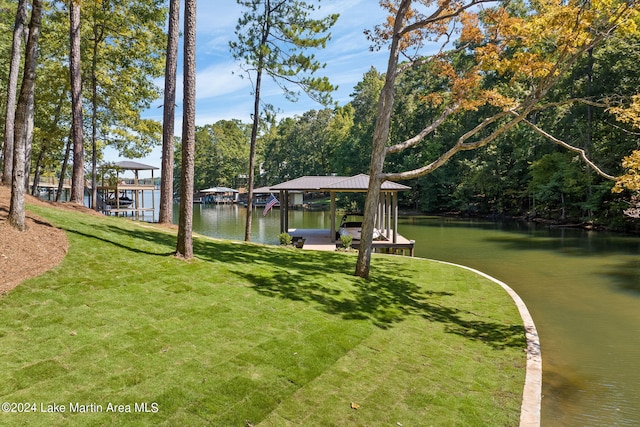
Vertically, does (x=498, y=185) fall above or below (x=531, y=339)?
above

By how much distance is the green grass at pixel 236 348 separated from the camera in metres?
3.81

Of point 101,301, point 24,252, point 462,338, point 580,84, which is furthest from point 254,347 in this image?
point 580,84

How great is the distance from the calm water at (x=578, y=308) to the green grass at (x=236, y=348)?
0.70m

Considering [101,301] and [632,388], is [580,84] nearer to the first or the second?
[632,388]

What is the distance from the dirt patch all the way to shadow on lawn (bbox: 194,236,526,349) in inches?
114

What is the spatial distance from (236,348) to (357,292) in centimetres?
397

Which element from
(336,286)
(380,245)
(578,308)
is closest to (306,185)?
(380,245)

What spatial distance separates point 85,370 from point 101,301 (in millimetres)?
1718

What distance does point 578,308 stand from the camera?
981 centimetres

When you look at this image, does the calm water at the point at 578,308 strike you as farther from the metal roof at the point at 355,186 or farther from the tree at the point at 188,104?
the tree at the point at 188,104

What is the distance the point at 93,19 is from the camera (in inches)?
664

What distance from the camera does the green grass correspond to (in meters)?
3.81

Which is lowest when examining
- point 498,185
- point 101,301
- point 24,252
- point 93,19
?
point 101,301

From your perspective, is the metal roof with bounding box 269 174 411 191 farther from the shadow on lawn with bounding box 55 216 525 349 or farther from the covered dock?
the shadow on lawn with bounding box 55 216 525 349
